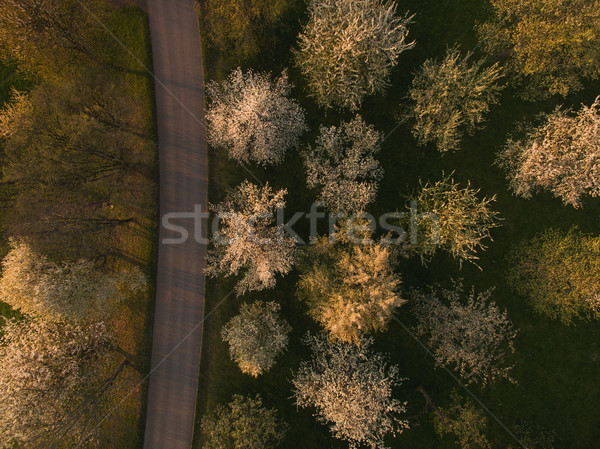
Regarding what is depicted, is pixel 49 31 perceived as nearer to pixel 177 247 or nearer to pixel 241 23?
pixel 241 23

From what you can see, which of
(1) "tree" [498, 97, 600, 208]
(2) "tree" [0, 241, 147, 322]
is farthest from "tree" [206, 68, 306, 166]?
(1) "tree" [498, 97, 600, 208]

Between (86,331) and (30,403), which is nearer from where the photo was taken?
(30,403)

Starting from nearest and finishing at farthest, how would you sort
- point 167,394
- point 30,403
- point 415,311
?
point 30,403, point 415,311, point 167,394

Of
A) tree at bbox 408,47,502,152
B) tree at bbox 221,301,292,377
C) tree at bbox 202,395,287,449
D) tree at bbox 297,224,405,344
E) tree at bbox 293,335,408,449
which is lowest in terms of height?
tree at bbox 202,395,287,449

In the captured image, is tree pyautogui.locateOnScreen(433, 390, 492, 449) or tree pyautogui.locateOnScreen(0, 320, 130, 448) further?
tree pyautogui.locateOnScreen(433, 390, 492, 449)

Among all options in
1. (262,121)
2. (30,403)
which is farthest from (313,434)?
(262,121)

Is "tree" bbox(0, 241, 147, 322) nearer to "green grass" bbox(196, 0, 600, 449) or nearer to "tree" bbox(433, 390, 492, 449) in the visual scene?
"green grass" bbox(196, 0, 600, 449)

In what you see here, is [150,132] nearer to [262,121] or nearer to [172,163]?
[172,163]

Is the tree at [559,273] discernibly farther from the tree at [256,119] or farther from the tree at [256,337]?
the tree at [256,119]
